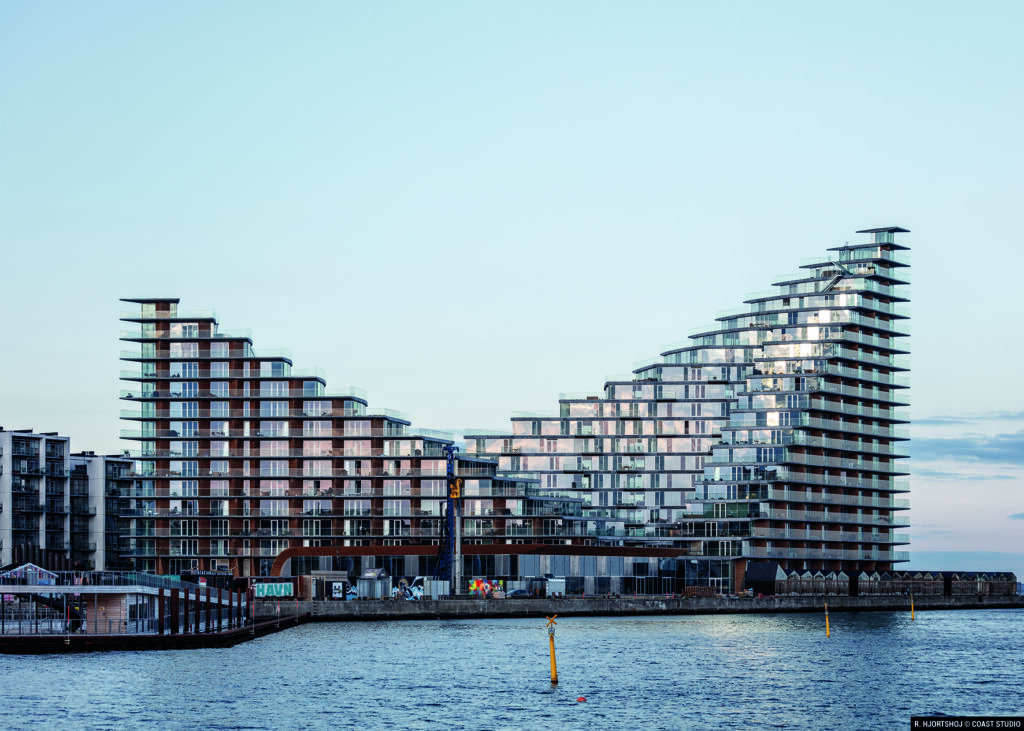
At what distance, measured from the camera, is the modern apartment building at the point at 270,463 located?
198 metres

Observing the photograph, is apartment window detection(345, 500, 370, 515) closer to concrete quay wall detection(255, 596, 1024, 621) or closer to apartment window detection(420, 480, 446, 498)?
apartment window detection(420, 480, 446, 498)

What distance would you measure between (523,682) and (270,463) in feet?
353

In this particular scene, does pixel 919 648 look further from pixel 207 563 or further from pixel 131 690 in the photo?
pixel 207 563

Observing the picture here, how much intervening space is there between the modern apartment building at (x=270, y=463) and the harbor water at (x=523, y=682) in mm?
53276

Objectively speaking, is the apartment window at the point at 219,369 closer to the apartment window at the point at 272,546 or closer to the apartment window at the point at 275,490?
the apartment window at the point at 275,490

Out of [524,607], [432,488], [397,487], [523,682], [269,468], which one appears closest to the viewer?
[523,682]

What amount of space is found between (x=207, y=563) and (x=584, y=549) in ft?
160

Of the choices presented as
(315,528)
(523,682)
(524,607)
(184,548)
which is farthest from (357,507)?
(523,682)

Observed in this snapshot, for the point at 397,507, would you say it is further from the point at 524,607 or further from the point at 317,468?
the point at 524,607

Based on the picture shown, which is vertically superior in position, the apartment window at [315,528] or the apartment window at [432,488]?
the apartment window at [432,488]

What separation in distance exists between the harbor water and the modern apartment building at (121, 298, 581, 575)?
175ft

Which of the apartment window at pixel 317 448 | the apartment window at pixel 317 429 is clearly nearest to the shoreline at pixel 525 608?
the apartment window at pixel 317 448

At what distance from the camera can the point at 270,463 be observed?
199 meters

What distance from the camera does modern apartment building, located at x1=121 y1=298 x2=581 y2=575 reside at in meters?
198
